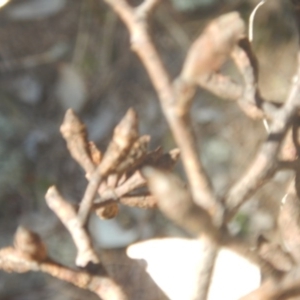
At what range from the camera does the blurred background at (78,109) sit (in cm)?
79

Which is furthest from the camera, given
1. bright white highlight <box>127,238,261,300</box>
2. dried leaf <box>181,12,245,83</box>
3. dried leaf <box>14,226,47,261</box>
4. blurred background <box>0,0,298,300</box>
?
blurred background <box>0,0,298,300</box>

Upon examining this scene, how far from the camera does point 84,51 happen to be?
85 cm

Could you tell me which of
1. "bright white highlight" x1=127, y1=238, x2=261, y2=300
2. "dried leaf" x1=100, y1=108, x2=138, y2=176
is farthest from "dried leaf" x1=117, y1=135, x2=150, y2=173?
"bright white highlight" x1=127, y1=238, x2=261, y2=300

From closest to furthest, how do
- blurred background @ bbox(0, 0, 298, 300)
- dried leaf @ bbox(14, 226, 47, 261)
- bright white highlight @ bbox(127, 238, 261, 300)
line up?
dried leaf @ bbox(14, 226, 47, 261)
bright white highlight @ bbox(127, 238, 261, 300)
blurred background @ bbox(0, 0, 298, 300)

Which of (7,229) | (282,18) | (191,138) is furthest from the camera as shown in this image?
(7,229)

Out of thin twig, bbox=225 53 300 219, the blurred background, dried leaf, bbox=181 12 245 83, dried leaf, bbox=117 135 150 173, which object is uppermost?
the blurred background

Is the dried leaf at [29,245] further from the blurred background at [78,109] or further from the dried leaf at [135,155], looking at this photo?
the blurred background at [78,109]

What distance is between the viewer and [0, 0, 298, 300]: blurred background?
0.79 metres

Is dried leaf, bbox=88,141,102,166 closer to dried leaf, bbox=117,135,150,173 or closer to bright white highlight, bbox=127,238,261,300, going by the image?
dried leaf, bbox=117,135,150,173

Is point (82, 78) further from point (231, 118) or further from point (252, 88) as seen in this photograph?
point (252, 88)

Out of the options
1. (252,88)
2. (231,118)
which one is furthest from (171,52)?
(252,88)

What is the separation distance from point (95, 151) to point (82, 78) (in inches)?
15.8

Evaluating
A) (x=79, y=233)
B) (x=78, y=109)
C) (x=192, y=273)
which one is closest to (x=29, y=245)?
(x=79, y=233)

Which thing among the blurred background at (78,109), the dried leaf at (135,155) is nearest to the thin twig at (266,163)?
the dried leaf at (135,155)
